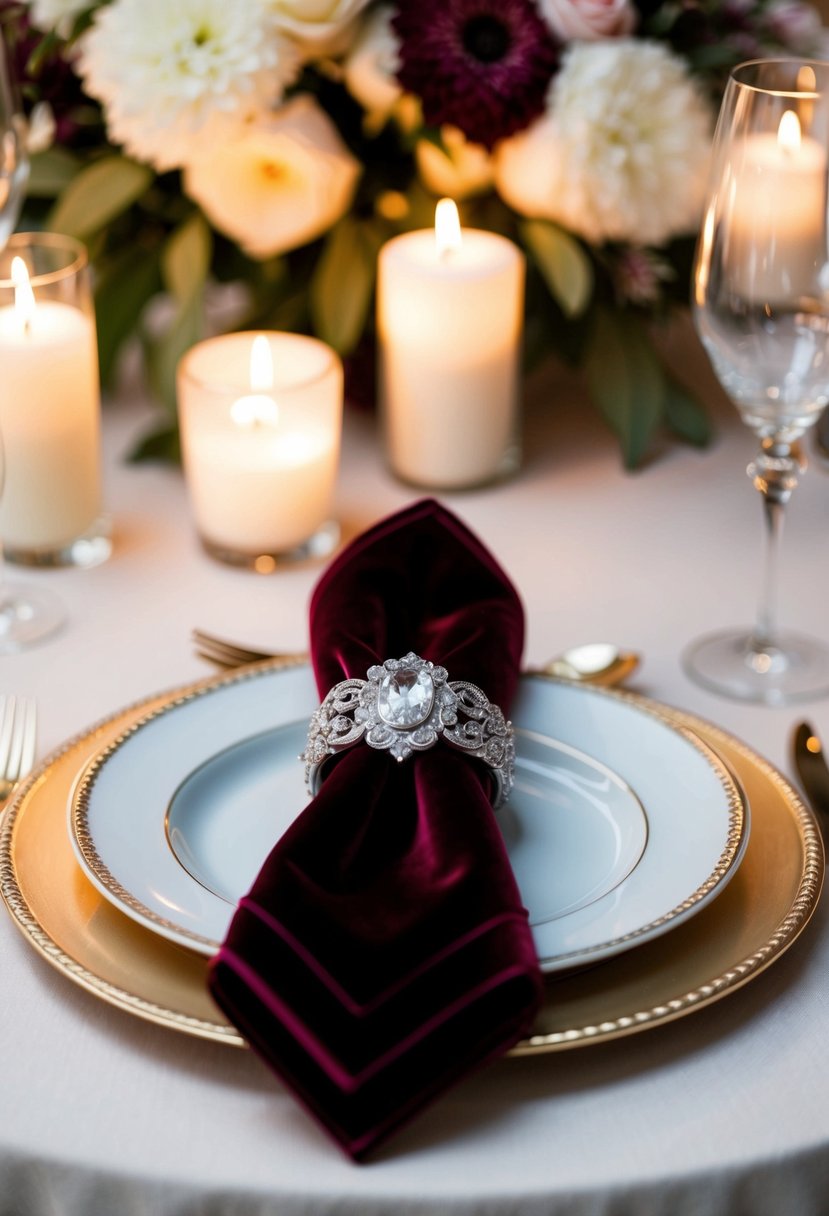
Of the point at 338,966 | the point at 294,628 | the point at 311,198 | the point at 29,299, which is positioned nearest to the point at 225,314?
the point at 311,198

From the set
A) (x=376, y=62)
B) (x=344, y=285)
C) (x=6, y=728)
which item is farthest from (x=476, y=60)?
(x=6, y=728)

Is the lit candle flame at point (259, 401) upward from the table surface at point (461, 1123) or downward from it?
upward

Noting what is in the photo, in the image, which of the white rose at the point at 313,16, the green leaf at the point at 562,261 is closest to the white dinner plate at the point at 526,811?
the green leaf at the point at 562,261

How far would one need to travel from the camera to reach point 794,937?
21.2 inches

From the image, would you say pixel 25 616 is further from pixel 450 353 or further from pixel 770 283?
pixel 770 283

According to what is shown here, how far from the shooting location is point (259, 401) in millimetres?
895

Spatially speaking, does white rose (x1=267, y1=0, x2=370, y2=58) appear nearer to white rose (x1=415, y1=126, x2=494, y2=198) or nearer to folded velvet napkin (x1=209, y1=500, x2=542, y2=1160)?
white rose (x1=415, y1=126, x2=494, y2=198)

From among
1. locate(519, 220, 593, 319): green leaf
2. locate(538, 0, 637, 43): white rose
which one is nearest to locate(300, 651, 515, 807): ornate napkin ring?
locate(519, 220, 593, 319): green leaf

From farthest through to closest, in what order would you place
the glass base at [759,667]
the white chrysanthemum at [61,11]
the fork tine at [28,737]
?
the white chrysanthemum at [61,11]
the glass base at [759,667]
the fork tine at [28,737]

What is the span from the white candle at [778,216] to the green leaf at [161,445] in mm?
454

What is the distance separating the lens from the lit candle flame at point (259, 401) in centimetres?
89

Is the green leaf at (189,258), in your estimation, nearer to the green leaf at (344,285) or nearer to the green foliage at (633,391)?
the green leaf at (344,285)

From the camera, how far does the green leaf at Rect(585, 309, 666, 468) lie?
1043 mm

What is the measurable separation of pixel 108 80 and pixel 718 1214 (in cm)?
77
